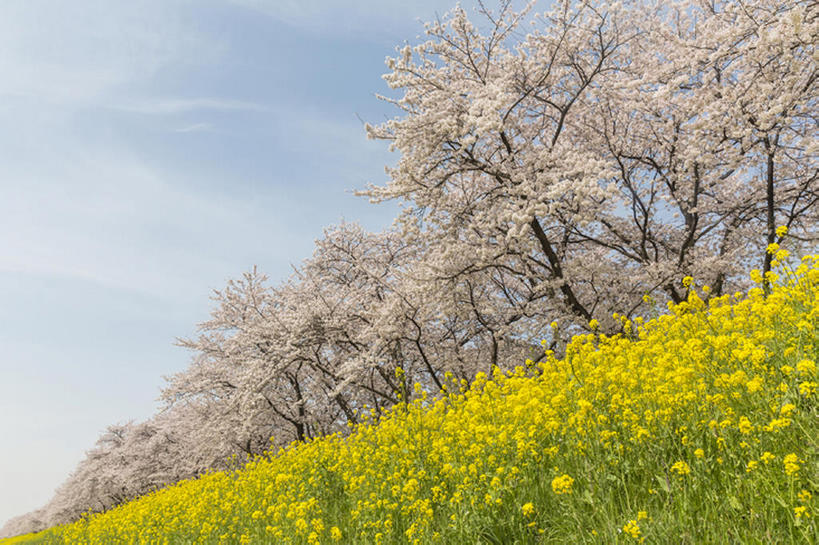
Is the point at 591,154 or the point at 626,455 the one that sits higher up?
the point at 591,154

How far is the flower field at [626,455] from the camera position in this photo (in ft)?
11.3

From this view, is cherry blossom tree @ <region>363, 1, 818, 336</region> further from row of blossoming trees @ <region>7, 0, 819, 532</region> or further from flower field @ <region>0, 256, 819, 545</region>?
flower field @ <region>0, 256, 819, 545</region>

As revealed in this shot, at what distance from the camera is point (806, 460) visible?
339cm

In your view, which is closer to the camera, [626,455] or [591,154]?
[626,455]

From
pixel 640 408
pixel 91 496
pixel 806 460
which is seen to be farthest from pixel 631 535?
pixel 91 496

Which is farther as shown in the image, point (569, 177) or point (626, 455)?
point (569, 177)

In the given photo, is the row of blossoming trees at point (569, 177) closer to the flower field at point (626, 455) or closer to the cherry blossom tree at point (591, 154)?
the cherry blossom tree at point (591, 154)

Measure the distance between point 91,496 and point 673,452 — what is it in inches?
2001

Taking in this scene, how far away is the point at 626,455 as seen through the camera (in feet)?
14.7

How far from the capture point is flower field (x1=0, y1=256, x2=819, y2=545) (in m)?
3.46

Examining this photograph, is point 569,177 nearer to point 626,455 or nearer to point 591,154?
point 591,154

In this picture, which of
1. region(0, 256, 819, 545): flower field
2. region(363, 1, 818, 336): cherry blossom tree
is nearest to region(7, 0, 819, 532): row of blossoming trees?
region(363, 1, 818, 336): cherry blossom tree

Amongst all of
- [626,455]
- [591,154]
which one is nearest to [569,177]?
[591,154]

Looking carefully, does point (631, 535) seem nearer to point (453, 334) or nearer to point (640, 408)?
point (640, 408)
